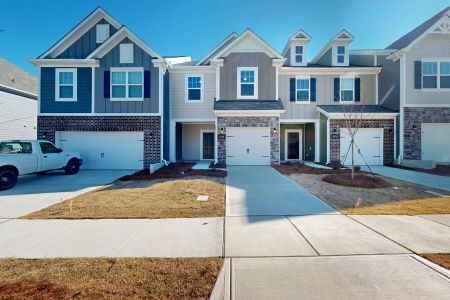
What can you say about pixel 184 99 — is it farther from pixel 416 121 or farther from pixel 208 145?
pixel 416 121

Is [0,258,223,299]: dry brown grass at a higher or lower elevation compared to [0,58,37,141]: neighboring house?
lower

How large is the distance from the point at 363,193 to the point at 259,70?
10.4 m

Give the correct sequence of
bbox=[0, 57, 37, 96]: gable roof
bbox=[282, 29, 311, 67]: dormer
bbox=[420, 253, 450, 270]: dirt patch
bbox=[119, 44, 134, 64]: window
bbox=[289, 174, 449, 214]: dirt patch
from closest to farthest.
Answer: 1. bbox=[420, 253, 450, 270]: dirt patch
2. bbox=[289, 174, 449, 214]: dirt patch
3. bbox=[119, 44, 134, 64]: window
4. bbox=[282, 29, 311, 67]: dormer
5. bbox=[0, 57, 37, 96]: gable roof

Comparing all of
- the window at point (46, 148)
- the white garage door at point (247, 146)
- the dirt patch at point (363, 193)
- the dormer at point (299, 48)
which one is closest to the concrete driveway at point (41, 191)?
the window at point (46, 148)

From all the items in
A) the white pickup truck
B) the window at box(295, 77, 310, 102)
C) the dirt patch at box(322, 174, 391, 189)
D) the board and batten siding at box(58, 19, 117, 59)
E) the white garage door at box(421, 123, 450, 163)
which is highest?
the board and batten siding at box(58, 19, 117, 59)

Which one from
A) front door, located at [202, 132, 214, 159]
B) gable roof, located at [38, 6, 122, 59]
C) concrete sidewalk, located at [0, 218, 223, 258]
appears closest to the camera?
concrete sidewalk, located at [0, 218, 223, 258]

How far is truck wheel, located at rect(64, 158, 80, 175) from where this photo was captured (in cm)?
1235

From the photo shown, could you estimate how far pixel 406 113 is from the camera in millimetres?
15086

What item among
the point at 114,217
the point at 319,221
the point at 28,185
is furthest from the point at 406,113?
the point at 28,185

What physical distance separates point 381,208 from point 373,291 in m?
4.08

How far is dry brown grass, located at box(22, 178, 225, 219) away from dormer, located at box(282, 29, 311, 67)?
477 inches

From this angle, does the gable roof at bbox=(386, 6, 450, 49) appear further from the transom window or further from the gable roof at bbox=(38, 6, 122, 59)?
the gable roof at bbox=(38, 6, 122, 59)

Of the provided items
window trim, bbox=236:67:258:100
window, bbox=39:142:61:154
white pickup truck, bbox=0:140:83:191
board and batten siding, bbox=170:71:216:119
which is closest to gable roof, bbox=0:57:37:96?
window, bbox=39:142:61:154

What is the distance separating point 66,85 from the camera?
14781 millimetres
